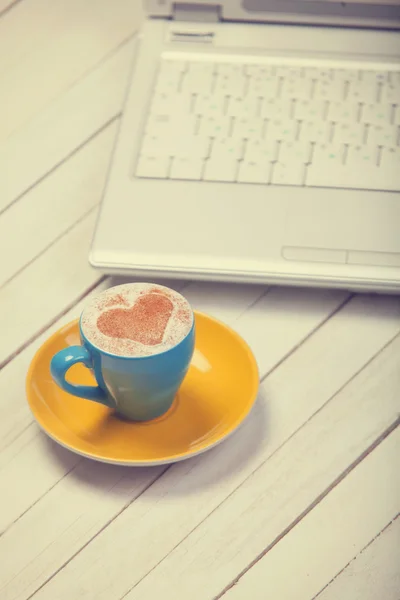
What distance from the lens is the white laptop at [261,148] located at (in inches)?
24.2

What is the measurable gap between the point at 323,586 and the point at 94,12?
74cm

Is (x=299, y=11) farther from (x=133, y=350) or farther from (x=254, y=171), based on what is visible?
(x=133, y=350)


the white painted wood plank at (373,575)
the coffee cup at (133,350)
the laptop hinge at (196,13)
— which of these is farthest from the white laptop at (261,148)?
the white painted wood plank at (373,575)

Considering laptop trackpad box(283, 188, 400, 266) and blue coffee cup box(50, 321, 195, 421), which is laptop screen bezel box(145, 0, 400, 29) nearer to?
laptop trackpad box(283, 188, 400, 266)

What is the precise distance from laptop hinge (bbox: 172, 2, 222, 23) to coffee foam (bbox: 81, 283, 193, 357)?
37 cm

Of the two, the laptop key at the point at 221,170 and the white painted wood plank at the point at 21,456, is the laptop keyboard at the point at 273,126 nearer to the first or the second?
the laptop key at the point at 221,170

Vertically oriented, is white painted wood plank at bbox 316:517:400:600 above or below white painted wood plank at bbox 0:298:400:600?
below

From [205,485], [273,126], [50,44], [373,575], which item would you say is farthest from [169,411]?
[50,44]

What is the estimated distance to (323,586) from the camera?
0.46 metres

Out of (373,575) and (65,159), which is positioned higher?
(65,159)


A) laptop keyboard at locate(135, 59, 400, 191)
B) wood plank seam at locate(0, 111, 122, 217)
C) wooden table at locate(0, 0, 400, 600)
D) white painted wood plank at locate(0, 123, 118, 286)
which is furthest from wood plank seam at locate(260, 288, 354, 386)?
wood plank seam at locate(0, 111, 122, 217)

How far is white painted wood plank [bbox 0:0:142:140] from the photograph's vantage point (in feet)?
2.72

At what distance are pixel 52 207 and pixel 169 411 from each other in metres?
0.28

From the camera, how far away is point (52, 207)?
2.36ft
